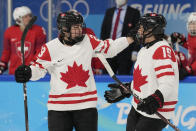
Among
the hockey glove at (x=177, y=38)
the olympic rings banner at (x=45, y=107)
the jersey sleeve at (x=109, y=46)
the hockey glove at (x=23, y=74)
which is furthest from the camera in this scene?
the hockey glove at (x=177, y=38)

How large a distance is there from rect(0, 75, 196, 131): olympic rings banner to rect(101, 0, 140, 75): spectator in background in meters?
1.07

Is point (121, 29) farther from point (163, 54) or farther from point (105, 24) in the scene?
point (163, 54)

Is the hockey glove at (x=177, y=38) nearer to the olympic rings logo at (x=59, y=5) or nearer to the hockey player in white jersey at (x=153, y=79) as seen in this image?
the hockey player in white jersey at (x=153, y=79)

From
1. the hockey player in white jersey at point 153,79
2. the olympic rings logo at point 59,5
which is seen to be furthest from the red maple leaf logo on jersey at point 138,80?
the olympic rings logo at point 59,5

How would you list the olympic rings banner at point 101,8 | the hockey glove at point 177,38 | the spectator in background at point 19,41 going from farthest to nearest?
the olympic rings banner at point 101,8
the spectator in background at point 19,41
the hockey glove at point 177,38

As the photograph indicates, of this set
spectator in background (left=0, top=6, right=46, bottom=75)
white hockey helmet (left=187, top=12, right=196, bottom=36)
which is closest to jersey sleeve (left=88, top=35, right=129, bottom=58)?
white hockey helmet (left=187, top=12, right=196, bottom=36)

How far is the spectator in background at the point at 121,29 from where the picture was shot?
19.1ft

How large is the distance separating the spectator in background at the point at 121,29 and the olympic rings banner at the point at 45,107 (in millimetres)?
1073

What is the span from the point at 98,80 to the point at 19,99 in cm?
76

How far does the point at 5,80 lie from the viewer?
4945mm

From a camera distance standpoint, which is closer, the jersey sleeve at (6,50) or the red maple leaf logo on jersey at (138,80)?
the red maple leaf logo on jersey at (138,80)

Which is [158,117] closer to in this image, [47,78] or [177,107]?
[177,107]

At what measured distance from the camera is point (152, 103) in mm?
3207

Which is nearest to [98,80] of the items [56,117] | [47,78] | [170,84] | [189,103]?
[47,78]
